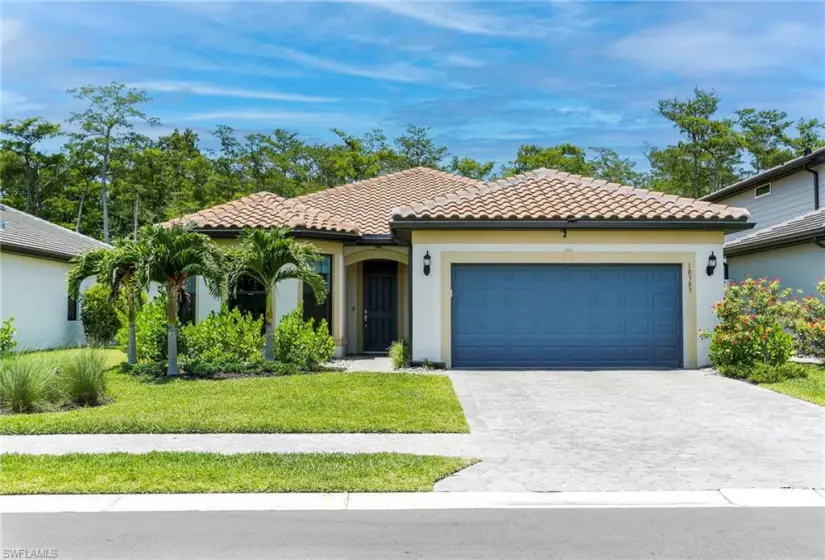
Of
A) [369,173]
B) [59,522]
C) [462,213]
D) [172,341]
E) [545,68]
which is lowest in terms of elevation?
[59,522]

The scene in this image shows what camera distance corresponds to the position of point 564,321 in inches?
581

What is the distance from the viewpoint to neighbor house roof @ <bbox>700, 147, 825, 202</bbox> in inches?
765

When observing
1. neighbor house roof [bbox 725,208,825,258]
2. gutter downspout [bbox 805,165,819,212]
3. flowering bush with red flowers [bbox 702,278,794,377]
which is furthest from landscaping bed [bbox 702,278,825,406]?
gutter downspout [bbox 805,165,819,212]

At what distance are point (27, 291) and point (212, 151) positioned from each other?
1020 inches

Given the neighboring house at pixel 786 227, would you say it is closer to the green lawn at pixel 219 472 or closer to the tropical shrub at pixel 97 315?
the green lawn at pixel 219 472

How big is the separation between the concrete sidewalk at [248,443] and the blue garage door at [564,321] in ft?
21.7

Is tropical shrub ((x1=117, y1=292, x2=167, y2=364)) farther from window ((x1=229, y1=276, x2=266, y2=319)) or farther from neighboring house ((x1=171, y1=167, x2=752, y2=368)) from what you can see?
neighboring house ((x1=171, y1=167, x2=752, y2=368))

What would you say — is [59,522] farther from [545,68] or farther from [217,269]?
[545,68]

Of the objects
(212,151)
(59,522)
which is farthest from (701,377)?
(212,151)

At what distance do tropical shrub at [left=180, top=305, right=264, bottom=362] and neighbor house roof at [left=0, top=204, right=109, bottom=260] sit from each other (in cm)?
729

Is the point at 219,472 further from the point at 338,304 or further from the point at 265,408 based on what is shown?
the point at 338,304

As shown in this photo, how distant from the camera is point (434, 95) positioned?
57.1 ft

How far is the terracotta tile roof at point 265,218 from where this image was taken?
1591 cm

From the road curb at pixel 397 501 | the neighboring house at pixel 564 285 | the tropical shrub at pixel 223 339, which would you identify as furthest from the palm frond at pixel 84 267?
the road curb at pixel 397 501
